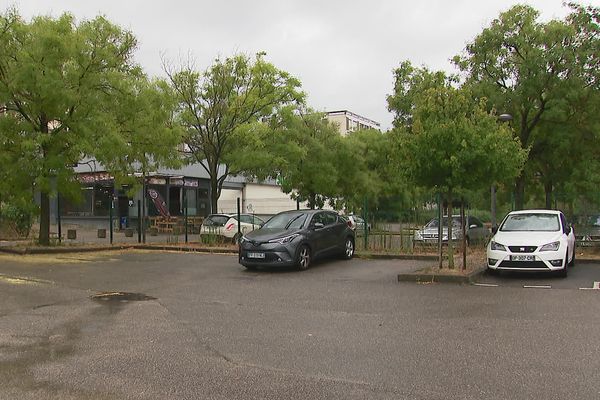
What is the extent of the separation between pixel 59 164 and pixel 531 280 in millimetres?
13823

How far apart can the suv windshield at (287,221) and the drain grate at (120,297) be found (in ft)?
16.4

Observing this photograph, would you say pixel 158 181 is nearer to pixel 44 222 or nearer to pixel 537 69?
pixel 44 222

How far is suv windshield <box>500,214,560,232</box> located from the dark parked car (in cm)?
434

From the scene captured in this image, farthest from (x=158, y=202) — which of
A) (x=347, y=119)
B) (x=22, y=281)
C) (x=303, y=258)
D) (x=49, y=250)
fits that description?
(x=347, y=119)

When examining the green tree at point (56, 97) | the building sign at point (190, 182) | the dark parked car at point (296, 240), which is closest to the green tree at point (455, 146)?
the dark parked car at point (296, 240)

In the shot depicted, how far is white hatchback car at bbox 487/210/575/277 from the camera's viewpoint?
11.9 m

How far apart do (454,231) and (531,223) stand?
231 inches

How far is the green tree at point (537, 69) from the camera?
19.4m

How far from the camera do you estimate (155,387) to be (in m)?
5.06

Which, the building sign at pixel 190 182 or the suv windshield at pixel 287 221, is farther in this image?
the building sign at pixel 190 182

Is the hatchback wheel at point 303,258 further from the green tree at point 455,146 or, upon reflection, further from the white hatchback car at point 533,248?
the white hatchback car at point 533,248

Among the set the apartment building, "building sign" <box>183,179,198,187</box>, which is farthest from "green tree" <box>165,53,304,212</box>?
the apartment building

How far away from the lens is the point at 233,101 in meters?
23.1

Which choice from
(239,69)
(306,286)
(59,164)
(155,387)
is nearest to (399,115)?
(239,69)
